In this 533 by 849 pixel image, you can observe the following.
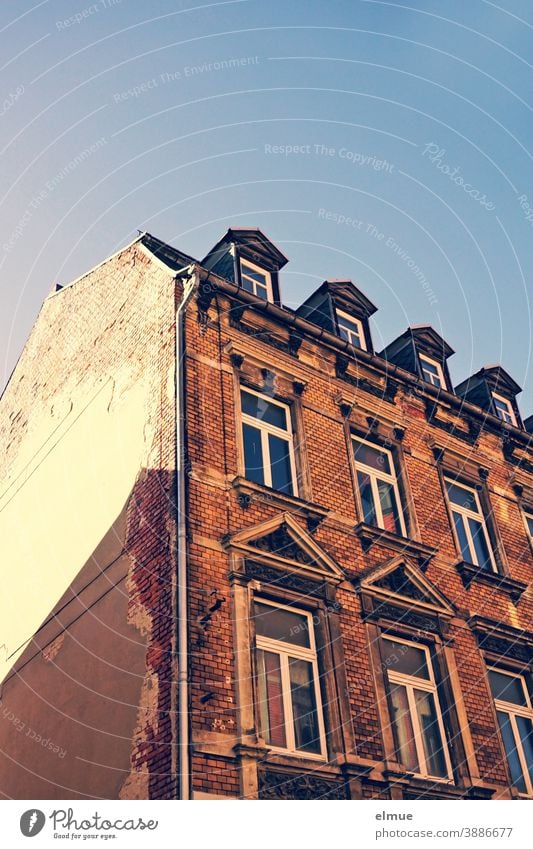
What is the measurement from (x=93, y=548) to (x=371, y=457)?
5219 mm

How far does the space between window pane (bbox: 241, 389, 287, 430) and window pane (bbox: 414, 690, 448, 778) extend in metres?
4.85

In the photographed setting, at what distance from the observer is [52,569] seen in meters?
15.4

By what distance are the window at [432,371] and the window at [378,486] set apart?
11.2 ft

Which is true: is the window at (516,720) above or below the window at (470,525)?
below

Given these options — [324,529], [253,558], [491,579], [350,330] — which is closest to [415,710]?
[324,529]

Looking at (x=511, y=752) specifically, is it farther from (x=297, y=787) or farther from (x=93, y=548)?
(x=93, y=548)

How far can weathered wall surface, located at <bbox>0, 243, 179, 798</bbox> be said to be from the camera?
11180mm

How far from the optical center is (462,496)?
16922 mm

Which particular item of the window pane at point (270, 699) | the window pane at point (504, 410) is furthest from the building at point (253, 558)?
the window pane at point (504, 410)

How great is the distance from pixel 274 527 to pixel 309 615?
4.43ft

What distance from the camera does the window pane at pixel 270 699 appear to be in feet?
35.1

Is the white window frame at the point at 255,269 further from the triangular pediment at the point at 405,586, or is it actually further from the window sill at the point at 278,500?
the triangular pediment at the point at 405,586
